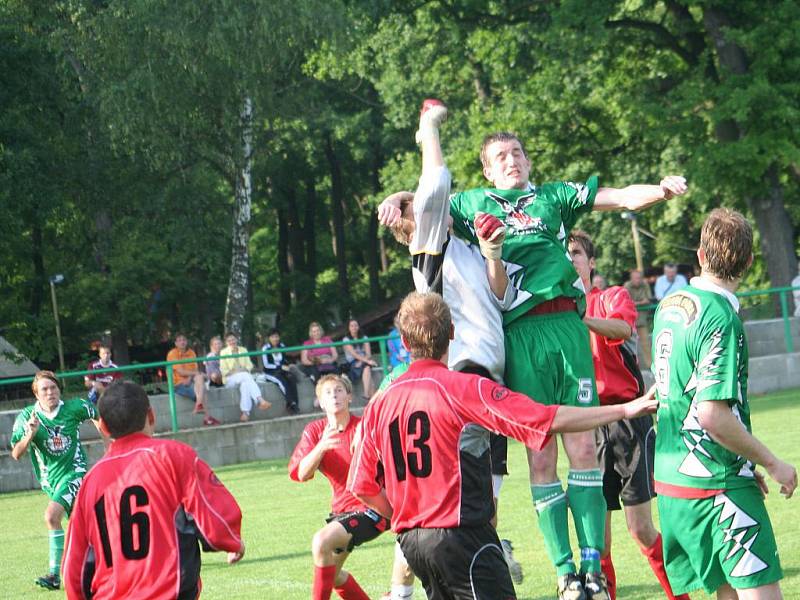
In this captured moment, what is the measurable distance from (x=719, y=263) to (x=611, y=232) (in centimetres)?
4126

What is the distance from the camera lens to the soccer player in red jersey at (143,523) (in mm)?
5246

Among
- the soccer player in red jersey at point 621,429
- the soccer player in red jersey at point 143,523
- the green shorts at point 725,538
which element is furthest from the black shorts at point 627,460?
the soccer player in red jersey at point 143,523

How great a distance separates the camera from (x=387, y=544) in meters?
11.1

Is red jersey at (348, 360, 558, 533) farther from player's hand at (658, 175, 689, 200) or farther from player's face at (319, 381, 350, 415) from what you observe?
player's face at (319, 381, 350, 415)

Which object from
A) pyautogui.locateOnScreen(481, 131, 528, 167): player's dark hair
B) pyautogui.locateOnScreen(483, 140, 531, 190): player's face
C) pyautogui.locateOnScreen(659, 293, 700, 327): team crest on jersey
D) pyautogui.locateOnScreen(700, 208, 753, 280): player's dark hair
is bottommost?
pyautogui.locateOnScreen(659, 293, 700, 327): team crest on jersey

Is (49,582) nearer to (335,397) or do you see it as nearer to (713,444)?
(335,397)

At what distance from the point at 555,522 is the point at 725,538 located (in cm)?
117

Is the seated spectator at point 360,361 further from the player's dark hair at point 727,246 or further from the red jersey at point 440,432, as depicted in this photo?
the player's dark hair at point 727,246

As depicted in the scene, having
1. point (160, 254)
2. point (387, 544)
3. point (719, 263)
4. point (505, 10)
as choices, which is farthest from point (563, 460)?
point (160, 254)

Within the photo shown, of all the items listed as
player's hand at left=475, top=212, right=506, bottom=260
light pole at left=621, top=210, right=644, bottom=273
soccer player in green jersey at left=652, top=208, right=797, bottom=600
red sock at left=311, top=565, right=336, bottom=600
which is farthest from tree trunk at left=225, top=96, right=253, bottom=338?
soccer player in green jersey at left=652, top=208, right=797, bottom=600

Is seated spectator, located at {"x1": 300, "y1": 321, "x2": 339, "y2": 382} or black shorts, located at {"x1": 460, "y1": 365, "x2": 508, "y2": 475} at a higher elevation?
seated spectator, located at {"x1": 300, "y1": 321, "x2": 339, "y2": 382}

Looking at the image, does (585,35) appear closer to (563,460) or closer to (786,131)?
(786,131)

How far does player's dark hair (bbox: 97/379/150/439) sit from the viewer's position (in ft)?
17.6

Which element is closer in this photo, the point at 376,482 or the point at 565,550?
the point at 376,482
